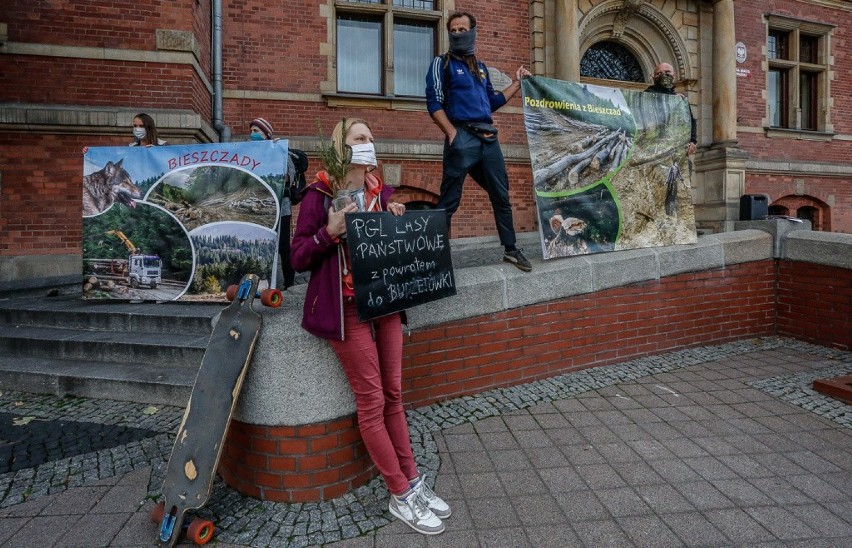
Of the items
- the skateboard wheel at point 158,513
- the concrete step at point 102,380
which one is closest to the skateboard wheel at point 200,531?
the skateboard wheel at point 158,513

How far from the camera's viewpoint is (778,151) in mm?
12266

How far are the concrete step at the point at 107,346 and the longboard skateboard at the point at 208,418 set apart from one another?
6.30ft

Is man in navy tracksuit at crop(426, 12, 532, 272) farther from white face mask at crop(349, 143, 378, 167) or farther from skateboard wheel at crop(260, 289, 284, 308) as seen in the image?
skateboard wheel at crop(260, 289, 284, 308)

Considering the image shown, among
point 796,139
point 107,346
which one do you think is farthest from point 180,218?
point 796,139

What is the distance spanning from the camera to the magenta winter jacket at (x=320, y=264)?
241 cm

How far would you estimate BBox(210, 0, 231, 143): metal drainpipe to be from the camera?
8.35m

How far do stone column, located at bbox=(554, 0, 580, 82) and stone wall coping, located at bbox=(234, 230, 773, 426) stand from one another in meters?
5.42

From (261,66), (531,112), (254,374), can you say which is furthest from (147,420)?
(261,66)

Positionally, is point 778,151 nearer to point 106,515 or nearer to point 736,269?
point 736,269

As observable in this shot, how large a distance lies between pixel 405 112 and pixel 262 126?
4.53 m

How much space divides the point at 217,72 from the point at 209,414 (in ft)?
24.9

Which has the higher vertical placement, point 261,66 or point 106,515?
point 261,66

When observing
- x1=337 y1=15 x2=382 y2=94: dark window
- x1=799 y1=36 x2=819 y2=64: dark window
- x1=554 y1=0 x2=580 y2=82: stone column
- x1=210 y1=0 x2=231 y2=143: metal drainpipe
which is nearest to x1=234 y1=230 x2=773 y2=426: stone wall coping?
x1=554 y1=0 x2=580 y2=82: stone column

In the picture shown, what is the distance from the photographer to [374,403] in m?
2.48
